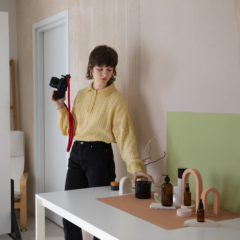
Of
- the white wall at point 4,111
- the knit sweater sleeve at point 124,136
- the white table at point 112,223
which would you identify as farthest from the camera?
the white wall at point 4,111

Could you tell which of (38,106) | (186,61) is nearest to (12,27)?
(38,106)

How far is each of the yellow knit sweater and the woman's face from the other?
0.05 meters

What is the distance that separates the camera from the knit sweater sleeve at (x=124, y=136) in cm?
185

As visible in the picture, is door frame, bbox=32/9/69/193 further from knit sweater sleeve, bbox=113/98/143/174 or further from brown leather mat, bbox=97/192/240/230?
brown leather mat, bbox=97/192/240/230

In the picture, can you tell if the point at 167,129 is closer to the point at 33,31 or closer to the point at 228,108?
the point at 228,108

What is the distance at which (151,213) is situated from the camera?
1.39m

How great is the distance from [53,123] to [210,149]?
6.42 feet

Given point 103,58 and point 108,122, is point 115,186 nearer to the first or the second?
point 108,122

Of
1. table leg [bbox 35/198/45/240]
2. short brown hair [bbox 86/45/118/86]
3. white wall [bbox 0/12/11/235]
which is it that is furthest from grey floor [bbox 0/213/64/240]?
short brown hair [bbox 86/45/118/86]

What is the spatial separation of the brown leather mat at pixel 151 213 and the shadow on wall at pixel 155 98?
37cm

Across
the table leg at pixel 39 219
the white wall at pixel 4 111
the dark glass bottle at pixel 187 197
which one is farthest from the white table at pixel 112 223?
the white wall at pixel 4 111

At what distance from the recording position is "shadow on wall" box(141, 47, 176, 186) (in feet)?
6.16

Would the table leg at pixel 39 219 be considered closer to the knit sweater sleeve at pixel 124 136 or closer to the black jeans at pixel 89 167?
the black jeans at pixel 89 167

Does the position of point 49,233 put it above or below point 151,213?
below
